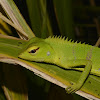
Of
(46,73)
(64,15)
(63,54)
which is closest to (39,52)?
(63,54)

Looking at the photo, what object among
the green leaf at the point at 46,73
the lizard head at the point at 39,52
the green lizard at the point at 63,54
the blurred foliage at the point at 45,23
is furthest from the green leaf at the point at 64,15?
the green leaf at the point at 46,73

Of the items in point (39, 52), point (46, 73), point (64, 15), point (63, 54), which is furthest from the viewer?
point (64, 15)

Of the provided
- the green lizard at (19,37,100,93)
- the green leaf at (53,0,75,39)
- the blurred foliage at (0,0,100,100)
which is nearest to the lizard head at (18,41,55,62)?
the green lizard at (19,37,100,93)

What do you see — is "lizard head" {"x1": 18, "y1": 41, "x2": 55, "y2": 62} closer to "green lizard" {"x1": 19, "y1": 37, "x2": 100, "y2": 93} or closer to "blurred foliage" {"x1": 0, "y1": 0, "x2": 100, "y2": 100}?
"green lizard" {"x1": 19, "y1": 37, "x2": 100, "y2": 93}

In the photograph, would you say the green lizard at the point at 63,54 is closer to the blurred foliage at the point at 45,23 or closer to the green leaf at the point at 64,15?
the blurred foliage at the point at 45,23

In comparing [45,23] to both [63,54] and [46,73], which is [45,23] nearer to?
[63,54]

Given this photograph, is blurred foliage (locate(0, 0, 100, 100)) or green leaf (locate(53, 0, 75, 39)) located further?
green leaf (locate(53, 0, 75, 39))

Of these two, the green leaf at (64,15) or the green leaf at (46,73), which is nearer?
the green leaf at (46,73)

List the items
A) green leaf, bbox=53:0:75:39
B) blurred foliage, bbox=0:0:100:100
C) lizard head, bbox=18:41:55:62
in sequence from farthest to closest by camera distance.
→ green leaf, bbox=53:0:75:39
blurred foliage, bbox=0:0:100:100
lizard head, bbox=18:41:55:62
